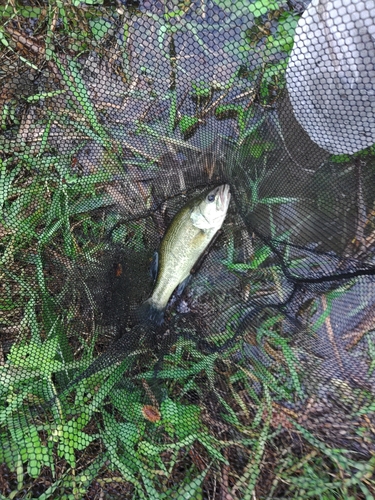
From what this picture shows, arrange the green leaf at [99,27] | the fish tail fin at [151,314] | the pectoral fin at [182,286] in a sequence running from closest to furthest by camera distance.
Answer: the green leaf at [99,27]
the fish tail fin at [151,314]
the pectoral fin at [182,286]

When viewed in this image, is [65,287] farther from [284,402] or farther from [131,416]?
[284,402]

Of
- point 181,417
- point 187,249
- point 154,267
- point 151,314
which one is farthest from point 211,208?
point 181,417

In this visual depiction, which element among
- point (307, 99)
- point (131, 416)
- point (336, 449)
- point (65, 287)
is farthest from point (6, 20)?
point (336, 449)

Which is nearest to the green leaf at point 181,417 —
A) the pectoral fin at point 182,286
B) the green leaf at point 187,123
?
the pectoral fin at point 182,286

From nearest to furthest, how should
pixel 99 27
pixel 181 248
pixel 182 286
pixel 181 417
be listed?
pixel 181 417 < pixel 99 27 < pixel 181 248 < pixel 182 286

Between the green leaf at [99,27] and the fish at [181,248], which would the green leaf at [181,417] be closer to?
the fish at [181,248]

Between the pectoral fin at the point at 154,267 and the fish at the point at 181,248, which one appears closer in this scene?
the fish at the point at 181,248

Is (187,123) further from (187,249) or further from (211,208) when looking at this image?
(187,249)

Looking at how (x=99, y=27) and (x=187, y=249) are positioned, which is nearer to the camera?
(x=99, y=27)

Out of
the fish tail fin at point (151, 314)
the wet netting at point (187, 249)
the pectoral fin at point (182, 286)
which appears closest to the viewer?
the wet netting at point (187, 249)
